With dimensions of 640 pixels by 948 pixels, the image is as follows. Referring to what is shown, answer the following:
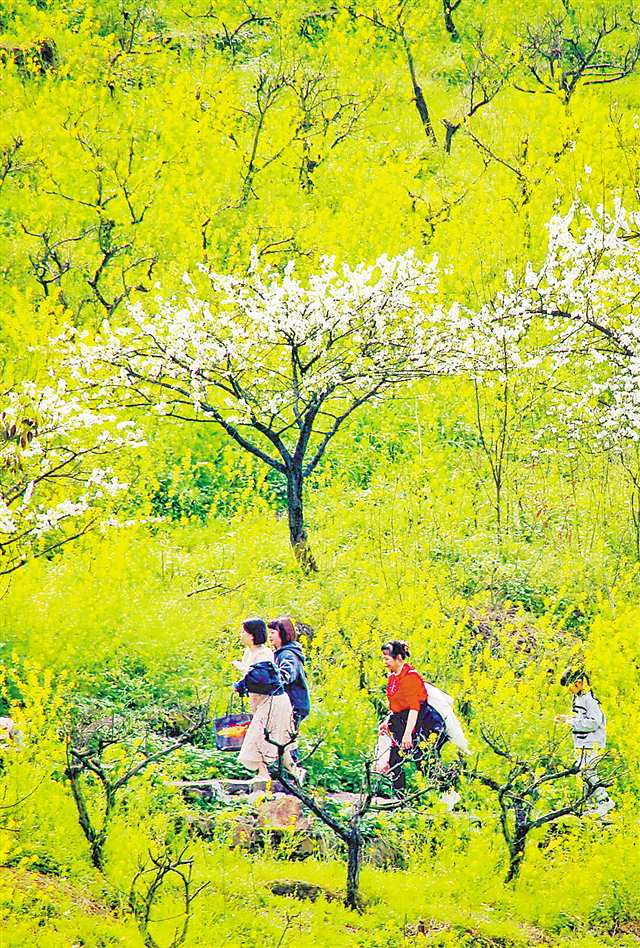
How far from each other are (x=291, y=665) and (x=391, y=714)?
3.11ft

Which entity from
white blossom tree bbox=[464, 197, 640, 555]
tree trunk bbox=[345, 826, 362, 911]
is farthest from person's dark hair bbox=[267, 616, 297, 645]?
white blossom tree bbox=[464, 197, 640, 555]

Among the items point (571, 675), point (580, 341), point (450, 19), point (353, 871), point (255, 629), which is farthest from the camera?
point (450, 19)

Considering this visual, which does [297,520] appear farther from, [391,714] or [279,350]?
[391,714]

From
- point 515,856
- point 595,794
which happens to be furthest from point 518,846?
point 595,794

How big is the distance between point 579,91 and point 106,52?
31.6 ft

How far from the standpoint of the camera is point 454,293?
61.1ft

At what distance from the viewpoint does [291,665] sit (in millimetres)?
8844

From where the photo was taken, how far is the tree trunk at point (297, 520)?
1305cm

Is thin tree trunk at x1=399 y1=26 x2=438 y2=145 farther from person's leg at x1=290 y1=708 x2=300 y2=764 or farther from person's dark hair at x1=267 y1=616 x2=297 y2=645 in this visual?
person's leg at x1=290 y1=708 x2=300 y2=764

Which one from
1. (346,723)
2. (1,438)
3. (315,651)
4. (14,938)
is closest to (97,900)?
(14,938)

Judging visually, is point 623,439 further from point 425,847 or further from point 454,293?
point 425,847

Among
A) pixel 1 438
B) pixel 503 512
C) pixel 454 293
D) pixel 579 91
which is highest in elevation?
pixel 579 91

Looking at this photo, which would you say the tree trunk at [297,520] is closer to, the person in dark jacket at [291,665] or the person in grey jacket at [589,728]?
the person in dark jacket at [291,665]

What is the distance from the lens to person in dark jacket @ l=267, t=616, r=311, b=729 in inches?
348
